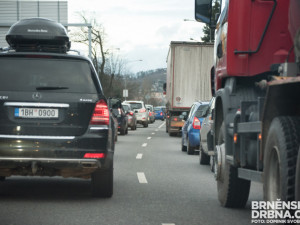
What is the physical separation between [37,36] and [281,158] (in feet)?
19.9

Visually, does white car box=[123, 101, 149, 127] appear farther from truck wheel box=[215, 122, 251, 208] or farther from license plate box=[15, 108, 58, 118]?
truck wheel box=[215, 122, 251, 208]

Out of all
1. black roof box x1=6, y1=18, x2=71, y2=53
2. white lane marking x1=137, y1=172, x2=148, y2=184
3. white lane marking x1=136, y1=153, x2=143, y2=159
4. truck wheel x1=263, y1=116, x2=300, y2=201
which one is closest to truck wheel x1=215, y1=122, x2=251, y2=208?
truck wheel x1=263, y1=116, x2=300, y2=201

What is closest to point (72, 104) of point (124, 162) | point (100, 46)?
point (124, 162)

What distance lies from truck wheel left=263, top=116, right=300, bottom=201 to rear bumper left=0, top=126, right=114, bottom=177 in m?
2.89

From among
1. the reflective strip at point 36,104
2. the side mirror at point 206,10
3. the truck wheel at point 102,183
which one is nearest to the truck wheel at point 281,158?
the reflective strip at point 36,104

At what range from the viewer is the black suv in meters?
7.98

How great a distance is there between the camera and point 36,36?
10.5 meters

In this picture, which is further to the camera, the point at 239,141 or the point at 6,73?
the point at 6,73

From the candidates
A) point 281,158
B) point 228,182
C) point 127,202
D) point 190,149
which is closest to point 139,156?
point 190,149

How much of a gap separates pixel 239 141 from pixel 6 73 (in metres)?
2.97

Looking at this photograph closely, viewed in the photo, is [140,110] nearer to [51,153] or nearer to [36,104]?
[36,104]

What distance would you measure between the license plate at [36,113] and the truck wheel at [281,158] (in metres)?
3.22

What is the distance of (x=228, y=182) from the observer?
7.77m

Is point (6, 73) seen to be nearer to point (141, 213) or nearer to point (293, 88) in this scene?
point (141, 213)
